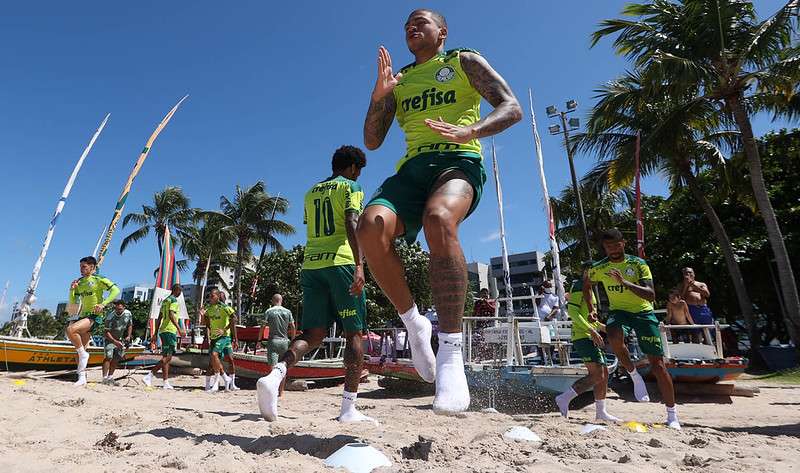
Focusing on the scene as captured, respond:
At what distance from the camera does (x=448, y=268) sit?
2430 mm

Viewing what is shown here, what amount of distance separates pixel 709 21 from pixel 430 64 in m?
14.3

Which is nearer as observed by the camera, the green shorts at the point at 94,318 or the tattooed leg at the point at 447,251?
the tattooed leg at the point at 447,251

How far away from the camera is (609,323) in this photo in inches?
221

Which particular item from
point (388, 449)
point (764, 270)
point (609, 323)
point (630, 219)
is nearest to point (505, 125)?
point (388, 449)

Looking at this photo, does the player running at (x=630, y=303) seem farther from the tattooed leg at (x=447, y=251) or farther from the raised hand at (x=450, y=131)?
the raised hand at (x=450, y=131)

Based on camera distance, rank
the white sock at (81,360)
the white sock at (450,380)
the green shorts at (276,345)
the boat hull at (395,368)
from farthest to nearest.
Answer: the boat hull at (395,368), the green shorts at (276,345), the white sock at (81,360), the white sock at (450,380)

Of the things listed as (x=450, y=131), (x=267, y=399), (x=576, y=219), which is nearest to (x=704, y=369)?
(x=267, y=399)

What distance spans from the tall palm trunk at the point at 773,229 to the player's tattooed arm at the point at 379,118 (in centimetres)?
1386

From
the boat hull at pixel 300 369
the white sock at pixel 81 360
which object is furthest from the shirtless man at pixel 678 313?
the white sock at pixel 81 360

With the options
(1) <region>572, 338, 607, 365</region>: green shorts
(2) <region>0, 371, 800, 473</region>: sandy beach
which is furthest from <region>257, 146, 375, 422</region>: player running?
(1) <region>572, 338, 607, 365</region>: green shorts

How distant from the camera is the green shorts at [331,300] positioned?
406 centimetres

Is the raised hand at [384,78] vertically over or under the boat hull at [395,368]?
over

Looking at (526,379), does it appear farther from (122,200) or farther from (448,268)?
(122,200)

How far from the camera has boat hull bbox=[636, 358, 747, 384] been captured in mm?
8461
